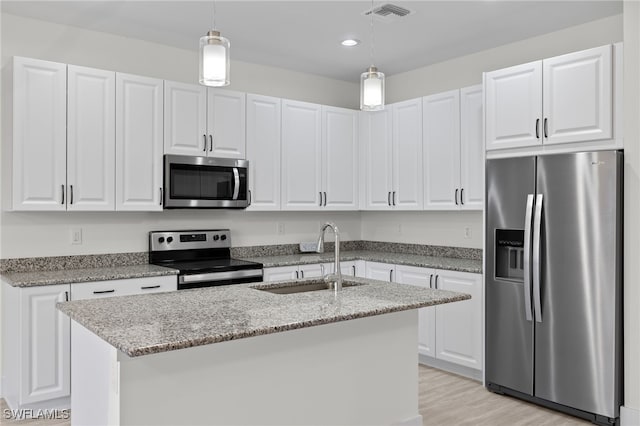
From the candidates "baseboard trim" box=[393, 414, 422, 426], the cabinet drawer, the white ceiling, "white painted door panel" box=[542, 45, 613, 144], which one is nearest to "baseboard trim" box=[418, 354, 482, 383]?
"baseboard trim" box=[393, 414, 422, 426]

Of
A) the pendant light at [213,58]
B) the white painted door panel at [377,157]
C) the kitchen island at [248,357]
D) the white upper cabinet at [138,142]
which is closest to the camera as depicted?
the kitchen island at [248,357]

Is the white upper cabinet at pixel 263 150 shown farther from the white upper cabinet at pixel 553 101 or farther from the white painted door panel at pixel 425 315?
the white upper cabinet at pixel 553 101

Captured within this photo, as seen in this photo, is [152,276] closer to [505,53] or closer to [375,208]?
[375,208]

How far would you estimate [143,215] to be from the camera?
14.0 ft

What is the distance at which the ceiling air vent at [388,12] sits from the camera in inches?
130

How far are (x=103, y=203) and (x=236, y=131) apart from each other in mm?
1253

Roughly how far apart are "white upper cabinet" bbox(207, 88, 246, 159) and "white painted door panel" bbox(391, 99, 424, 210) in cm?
146

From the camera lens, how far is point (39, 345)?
3.27 m

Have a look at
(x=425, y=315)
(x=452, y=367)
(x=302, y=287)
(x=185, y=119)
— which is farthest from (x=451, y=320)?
(x=185, y=119)

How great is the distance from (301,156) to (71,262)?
216 cm

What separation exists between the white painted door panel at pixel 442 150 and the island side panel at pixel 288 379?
71.4 inches

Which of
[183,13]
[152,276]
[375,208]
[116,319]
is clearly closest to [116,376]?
[116,319]

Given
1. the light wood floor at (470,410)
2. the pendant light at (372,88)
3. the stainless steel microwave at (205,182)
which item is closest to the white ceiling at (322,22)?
the stainless steel microwave at (205,182)

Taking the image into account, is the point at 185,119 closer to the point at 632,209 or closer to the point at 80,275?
the point at 80,275
